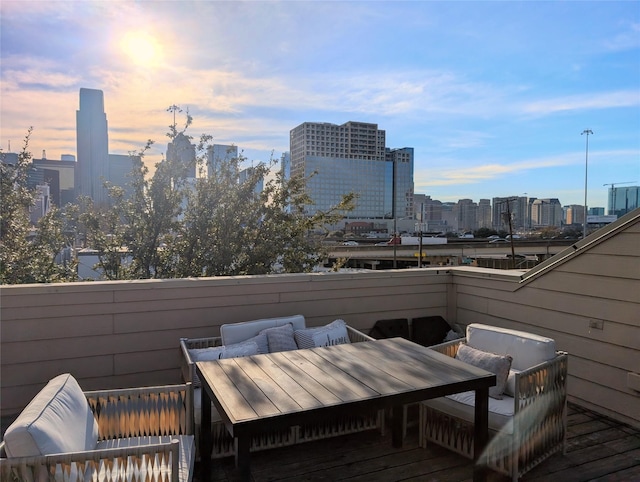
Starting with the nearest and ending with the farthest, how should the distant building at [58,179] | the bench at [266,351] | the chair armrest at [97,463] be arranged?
the chair armrest at [97,463], the bench at [266,351], the distant building at [58,179]

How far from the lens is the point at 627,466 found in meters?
2.40

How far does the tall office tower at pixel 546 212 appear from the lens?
42047 millimetres

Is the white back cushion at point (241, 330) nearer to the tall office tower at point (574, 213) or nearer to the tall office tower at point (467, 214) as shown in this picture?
the tall office tower at point (574, 213)

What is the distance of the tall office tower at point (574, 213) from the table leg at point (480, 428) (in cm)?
3823

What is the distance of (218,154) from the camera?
20.2 feet

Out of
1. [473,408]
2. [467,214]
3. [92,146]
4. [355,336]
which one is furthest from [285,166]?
[467,214]

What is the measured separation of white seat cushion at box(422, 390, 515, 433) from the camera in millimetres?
2273

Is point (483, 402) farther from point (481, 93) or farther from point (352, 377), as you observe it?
point (481, 93)

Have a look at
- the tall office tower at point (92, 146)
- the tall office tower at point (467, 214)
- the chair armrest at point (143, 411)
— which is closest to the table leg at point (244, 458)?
the chair armrest at point (143, 411)

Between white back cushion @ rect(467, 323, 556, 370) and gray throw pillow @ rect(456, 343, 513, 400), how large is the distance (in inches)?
4.2

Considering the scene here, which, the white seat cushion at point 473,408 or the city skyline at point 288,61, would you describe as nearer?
the white seat cushion at point 473,408

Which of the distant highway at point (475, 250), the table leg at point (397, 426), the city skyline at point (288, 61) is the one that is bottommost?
the distant highway at point (475, 250)

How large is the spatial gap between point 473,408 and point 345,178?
22.0 meters

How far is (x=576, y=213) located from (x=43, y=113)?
40720 mm
